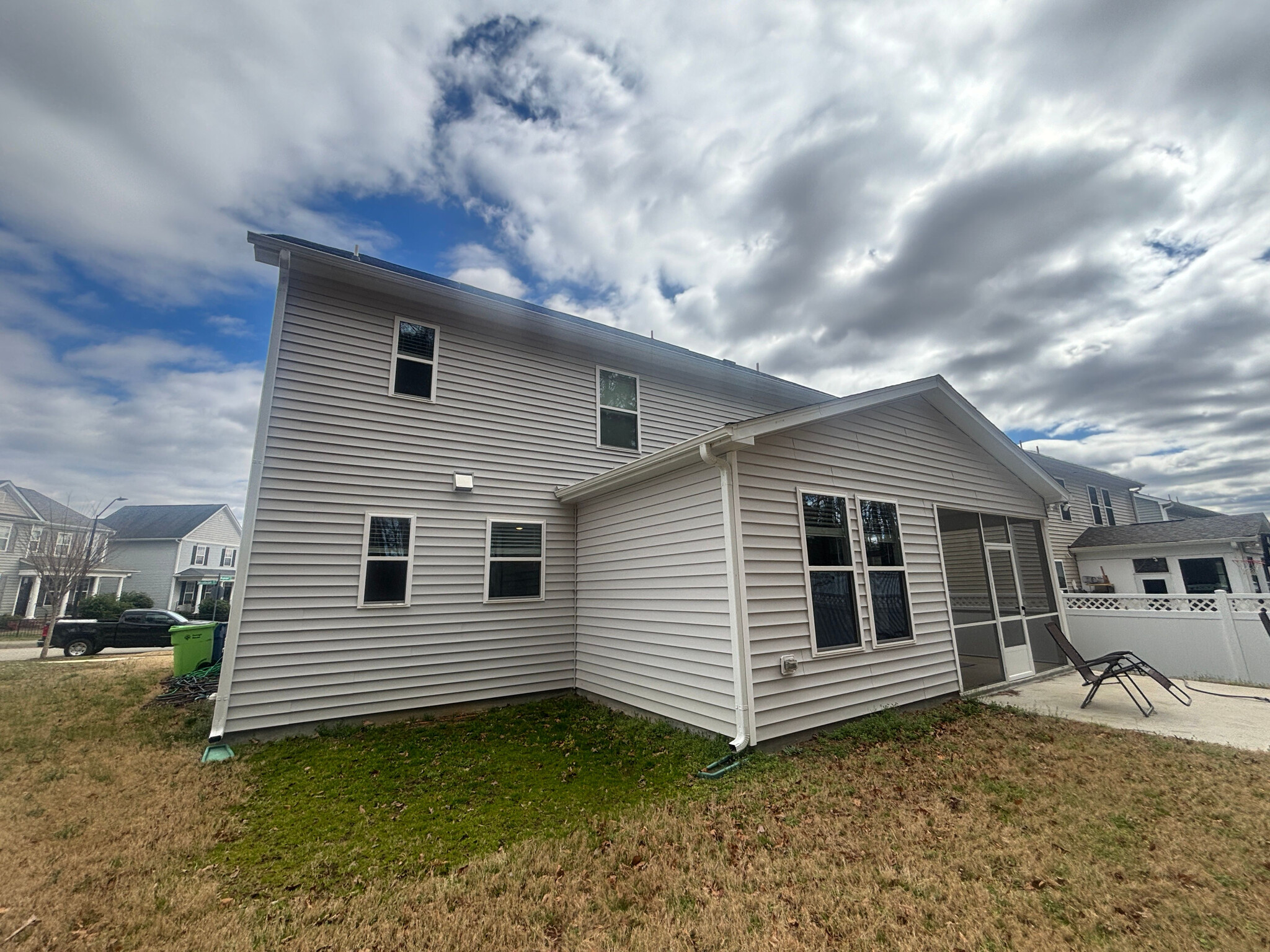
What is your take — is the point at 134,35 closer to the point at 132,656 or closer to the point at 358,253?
the point at 358,253

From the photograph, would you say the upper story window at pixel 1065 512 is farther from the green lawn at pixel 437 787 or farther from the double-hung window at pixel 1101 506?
the green lawn at pixel 437 787

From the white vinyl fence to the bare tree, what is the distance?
29156 millimetres

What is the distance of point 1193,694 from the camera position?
7266 millimetres

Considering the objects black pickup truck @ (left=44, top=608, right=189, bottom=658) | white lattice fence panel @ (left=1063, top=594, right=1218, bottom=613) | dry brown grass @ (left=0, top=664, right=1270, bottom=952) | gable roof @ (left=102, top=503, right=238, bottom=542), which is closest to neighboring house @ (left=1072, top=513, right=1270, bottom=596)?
white lattice fence panel @ (left=1063, top=594, right=1218, bottom=613)

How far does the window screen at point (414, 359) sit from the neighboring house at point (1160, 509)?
29.4m

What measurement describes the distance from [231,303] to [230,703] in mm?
8533

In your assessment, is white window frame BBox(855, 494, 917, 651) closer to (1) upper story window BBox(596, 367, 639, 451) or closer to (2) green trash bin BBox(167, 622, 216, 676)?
(1) upper story window BBox(596, 367, 639, 451)

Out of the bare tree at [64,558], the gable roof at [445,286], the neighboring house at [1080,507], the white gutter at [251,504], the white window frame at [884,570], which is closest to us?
the white gutter at [251,504]

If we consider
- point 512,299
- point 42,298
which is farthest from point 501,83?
point 42,298

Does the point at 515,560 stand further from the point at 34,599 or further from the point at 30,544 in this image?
the point at 34,599

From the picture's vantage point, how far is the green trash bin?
8.62 metres

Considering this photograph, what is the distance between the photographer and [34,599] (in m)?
22.5

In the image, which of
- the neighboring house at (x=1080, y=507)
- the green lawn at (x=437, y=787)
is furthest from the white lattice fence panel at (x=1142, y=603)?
the green lawn at (x=437, y=787)

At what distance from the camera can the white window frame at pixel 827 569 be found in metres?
5.54
